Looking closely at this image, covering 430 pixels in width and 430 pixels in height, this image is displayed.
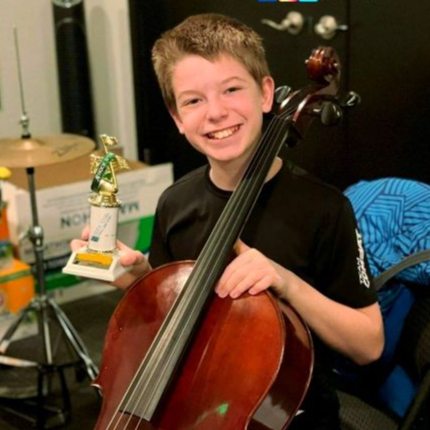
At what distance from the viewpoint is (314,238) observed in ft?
3.74

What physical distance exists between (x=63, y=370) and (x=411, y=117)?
1316 millimetres

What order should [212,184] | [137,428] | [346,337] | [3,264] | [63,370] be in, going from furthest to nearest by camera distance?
[3,264]
[63,370]
[212,184]
[346,337]
[137,428]

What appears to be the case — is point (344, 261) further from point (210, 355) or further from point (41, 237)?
point (41, 237)

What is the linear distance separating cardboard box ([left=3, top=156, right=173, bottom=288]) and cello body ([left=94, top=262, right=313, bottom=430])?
1.45 metres

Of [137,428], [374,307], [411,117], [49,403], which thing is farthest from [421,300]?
[49,403]

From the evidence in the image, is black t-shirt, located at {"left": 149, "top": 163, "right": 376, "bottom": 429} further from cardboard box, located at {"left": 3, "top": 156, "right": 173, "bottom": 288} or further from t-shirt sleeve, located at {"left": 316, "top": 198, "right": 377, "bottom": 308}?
cardboard box, located at {"left": 3, "top": 156, "right": 173, "bottom": 288}

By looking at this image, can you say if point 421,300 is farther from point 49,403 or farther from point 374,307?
point 49,403

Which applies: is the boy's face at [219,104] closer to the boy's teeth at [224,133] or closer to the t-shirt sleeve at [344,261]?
the boy's teeth at [224,133]

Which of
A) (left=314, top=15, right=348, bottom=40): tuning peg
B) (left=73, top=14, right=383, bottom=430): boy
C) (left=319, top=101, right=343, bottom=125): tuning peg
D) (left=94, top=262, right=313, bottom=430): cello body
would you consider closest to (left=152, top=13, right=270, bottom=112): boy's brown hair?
(left=73, top=14, right=383, bottom=430): boy

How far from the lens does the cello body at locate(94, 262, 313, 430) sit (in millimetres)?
963

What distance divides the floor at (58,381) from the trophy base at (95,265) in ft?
3.45

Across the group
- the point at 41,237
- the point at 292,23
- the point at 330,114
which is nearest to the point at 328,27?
the point at 292,23

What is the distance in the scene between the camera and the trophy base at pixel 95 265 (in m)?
1.11

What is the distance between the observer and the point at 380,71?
2.21m
